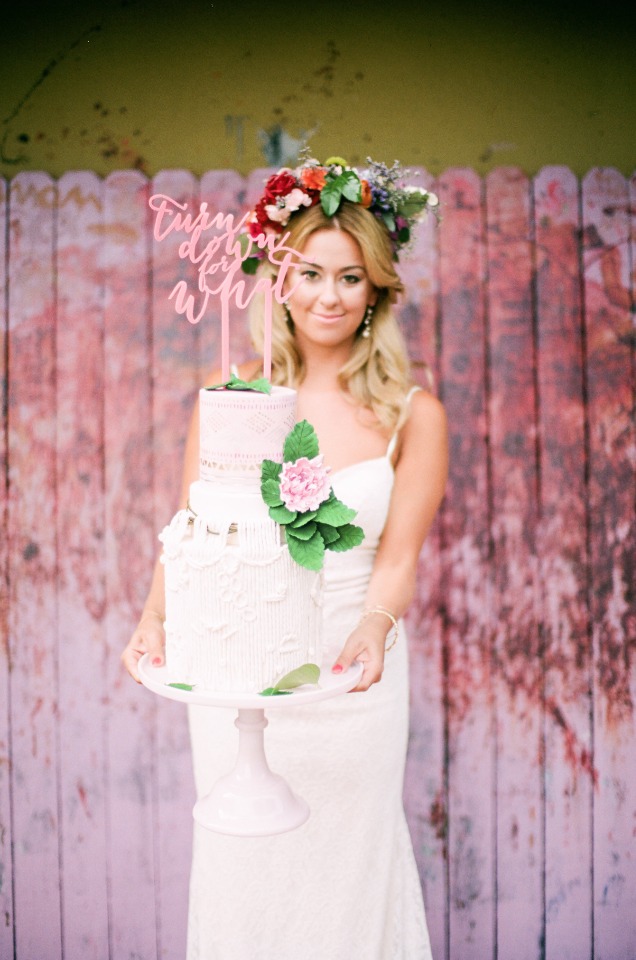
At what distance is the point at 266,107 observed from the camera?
3.30 m

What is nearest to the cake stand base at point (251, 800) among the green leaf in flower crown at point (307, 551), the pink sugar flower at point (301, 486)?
the green leaf in flower crown at point (307, 551)

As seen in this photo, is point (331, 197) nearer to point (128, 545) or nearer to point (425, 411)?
point (425, 411)

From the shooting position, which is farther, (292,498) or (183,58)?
(183,58)

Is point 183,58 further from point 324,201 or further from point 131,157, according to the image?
point 324,201

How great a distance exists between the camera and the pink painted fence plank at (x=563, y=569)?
325 centimetres

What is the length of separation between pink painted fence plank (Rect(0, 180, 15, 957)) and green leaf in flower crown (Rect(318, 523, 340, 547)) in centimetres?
166

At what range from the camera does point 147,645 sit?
7.40 ft

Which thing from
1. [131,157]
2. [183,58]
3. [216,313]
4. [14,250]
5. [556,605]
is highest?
[183,58]

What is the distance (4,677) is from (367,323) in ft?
5.59

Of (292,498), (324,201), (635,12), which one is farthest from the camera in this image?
(635,12)

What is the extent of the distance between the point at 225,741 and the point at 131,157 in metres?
1.92

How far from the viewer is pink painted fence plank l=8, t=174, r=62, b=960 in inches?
129

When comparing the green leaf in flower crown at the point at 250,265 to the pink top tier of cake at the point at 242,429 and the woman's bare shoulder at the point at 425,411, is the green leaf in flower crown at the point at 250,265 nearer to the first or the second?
the woman's bare shoulder at the point at 425,411

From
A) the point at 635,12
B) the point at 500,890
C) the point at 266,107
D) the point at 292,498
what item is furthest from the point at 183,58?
the point at 500,890
